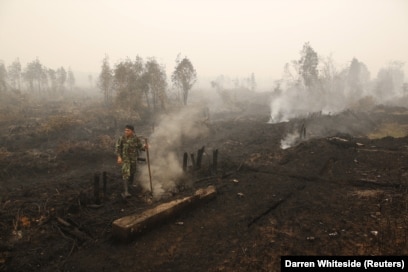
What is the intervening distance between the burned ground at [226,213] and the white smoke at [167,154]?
0.45m

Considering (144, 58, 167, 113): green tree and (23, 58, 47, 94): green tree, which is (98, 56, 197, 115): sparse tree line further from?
(23, 58, 47, 94): green tree

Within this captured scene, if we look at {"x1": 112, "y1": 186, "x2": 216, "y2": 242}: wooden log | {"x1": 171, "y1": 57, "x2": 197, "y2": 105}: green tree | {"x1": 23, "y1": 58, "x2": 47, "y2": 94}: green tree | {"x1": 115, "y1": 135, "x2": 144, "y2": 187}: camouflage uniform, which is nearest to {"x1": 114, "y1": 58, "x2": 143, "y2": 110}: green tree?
{"x1": 171, "y1": 57, "x2": 197, "y2": 105}: green tree

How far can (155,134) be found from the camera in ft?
54.1

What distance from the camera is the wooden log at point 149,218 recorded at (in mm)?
5316

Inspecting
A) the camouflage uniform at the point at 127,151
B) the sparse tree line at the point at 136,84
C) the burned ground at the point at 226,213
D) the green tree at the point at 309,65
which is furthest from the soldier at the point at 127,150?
the green tree at the point at 309,65

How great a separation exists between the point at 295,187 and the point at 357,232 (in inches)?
117

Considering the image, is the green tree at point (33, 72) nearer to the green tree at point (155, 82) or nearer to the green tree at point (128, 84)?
the green tree at point (128, 84)

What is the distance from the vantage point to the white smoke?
8.48 meters

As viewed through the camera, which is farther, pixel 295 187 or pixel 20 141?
pixel 20 141

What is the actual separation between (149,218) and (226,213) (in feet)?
6.27

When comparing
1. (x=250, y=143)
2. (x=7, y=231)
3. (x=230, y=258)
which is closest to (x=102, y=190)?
(x=7, y=231)

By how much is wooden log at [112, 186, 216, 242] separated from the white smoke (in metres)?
1.27

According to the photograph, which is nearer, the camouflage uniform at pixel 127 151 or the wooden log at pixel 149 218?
the wooden log at pixel 149 218

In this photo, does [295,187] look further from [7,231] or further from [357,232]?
[7,231]
